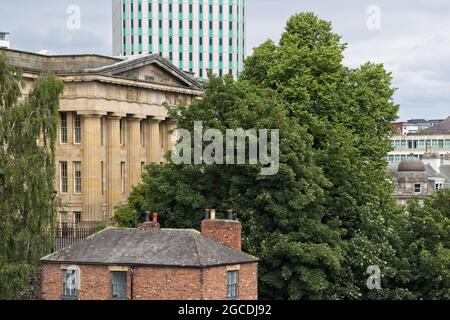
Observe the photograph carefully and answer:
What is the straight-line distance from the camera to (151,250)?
38656 mm

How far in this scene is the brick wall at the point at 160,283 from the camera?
3697 cm

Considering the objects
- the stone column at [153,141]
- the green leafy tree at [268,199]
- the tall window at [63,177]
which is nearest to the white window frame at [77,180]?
the tall window at [63,177]

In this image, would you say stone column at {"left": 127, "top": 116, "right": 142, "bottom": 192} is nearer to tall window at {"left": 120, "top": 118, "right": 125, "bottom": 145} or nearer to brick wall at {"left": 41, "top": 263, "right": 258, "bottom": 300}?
tall window at {"left": 120, "top": 118, "right": 125, "bottom": 145}

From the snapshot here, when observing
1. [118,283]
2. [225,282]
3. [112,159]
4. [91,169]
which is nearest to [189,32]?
[112,159]

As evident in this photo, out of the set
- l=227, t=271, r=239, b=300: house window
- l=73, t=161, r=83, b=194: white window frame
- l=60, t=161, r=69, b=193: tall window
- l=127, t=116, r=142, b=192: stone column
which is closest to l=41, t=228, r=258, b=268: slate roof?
l=227, t=271, r=239, b=300: house window

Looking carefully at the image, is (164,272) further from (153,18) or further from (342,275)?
(153,18)

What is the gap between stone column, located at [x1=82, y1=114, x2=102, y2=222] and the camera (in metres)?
71.3

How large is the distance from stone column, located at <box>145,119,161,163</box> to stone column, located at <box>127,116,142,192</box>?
7.85 feet

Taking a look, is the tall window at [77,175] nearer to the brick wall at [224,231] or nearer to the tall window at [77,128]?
the tall window at [77,128]

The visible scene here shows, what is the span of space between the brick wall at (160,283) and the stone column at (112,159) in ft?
111

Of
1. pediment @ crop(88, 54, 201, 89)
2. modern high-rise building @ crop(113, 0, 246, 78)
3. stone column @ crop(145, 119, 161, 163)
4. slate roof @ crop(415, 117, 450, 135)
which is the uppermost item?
modern high-rise building @ crop(113, 0, 246, 78)

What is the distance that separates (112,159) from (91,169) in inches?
106

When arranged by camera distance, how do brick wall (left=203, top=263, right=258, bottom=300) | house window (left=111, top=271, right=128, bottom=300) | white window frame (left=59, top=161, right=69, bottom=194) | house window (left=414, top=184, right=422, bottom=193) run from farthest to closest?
house window (left=414, top=184, right=422, bottom=193) → white window frame (left=59, top=161, right=69, bottom=194) → house window (left=111, top=271, right=128, bottom=300) → brick wall (left=203, top=263, right=258, bottom=300)
